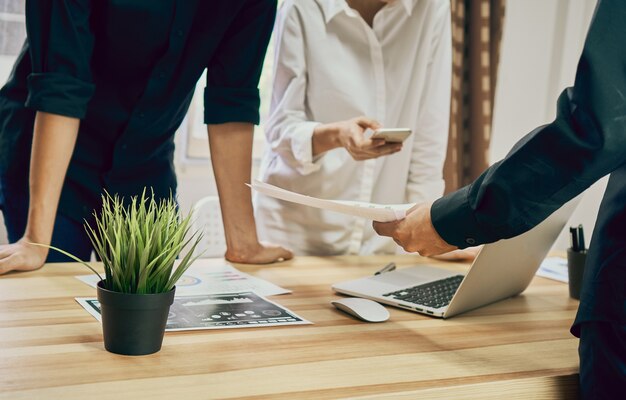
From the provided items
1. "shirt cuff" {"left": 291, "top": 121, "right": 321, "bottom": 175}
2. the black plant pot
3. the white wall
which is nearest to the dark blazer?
"shirt cuff" {"left": 291, "top": 121, "right": 321, "bottom": 175}

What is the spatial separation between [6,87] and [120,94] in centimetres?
27

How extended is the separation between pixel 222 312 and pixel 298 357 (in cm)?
22

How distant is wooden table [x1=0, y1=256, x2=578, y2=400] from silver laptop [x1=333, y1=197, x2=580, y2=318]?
0.03 metres

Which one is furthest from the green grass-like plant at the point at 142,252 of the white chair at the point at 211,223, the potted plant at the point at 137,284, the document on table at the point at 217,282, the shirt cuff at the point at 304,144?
the white chair at the point at 211,223

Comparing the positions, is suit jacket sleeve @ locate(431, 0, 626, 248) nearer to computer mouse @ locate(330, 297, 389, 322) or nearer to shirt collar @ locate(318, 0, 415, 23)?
computer mouse @ locate(330, 297, 389, 322)

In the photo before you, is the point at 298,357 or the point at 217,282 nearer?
the point at 298,357

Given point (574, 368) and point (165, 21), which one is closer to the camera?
point (574, 368)

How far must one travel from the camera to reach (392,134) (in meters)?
1.48

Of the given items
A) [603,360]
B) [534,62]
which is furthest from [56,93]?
[534,62]

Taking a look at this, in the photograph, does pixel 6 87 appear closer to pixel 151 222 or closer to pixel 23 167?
pixel 23 167

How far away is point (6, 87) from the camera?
1.60 meters

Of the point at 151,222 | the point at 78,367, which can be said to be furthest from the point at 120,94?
the point at 78,367

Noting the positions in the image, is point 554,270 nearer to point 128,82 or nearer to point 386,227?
point 386,227

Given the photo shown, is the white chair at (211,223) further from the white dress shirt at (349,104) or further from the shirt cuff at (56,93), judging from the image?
the shirt cuff at (56,93)
